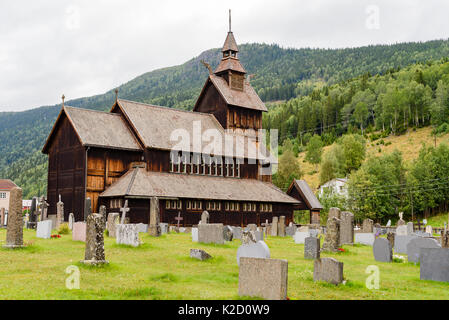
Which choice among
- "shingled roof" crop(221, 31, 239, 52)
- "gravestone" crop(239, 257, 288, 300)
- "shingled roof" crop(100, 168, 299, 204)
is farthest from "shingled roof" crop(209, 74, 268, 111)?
"gravestone" crop(239, 257, 288, 300)

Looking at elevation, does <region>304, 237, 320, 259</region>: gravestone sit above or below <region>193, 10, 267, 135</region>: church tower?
below

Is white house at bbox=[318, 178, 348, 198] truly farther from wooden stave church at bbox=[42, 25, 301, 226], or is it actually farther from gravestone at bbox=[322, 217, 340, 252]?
gravestone at bbox=[322, 217, 340, 252]

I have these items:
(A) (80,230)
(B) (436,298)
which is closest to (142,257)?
(A) (80,230)

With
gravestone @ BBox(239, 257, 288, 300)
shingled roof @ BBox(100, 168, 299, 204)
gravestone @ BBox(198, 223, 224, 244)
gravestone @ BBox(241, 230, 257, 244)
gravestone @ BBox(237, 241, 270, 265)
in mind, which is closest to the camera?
gravestone @ BBox(239, 257, 288, 300)

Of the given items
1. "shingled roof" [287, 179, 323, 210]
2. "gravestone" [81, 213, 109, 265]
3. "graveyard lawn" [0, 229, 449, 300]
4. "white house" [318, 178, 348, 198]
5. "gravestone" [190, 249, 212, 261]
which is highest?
"white house" [318, 178, 348, 198]

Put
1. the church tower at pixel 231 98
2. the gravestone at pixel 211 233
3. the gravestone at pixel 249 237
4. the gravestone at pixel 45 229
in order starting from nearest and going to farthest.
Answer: the gravestone at pixel 249 237 < the gravestone at pixel 211 233 < the gravestone at pixel 45 229 < the church tower at pixel 231 98

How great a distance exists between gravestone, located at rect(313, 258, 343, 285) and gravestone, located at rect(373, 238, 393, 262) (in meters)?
7.52

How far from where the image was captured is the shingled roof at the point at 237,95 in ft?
195

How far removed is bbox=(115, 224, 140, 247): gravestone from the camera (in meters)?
22.3

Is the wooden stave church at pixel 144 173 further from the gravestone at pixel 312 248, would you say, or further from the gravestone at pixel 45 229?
the gravestone at pixel 312 248

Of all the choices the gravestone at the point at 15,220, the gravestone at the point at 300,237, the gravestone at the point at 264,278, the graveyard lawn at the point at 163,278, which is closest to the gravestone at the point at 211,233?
the graveyard lawn at the point at 163,278

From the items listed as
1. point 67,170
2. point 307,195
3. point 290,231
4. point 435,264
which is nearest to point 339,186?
point 307,195

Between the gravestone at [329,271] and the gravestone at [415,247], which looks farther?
the gravestone at [415,247]

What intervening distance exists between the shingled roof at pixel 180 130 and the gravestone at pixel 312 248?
30.3 metres
